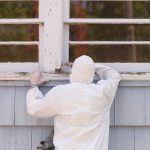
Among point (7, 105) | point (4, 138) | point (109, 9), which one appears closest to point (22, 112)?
point (7, 105)

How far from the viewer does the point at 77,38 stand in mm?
4484

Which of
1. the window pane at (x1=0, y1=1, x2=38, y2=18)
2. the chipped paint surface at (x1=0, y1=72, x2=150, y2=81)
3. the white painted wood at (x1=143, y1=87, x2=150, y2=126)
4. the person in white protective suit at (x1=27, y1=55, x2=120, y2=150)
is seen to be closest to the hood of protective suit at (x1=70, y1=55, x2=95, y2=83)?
the person in white protective suit at (x1=27, y1=55, x2=120, y2=150)

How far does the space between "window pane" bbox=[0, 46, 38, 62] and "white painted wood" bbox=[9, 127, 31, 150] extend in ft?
1.63

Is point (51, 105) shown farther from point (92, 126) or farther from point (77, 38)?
point (77, 38)

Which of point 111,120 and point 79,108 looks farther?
point 111,120

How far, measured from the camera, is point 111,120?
4.35 m

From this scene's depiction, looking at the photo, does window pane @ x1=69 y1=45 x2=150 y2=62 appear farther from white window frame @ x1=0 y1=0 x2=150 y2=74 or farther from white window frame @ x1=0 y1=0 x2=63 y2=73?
white window frame @ x1=0 y1=0 x2=63 y2=73

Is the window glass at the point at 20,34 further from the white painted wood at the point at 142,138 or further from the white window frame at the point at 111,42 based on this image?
the white painted wood at the point at 142,138

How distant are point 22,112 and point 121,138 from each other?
2.35 feet

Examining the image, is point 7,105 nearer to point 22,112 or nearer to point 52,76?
point 22,112

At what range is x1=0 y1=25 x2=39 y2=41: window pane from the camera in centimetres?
446

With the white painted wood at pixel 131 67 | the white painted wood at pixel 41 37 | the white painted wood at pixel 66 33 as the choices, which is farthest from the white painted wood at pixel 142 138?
the white painted wood at pixel 41 37

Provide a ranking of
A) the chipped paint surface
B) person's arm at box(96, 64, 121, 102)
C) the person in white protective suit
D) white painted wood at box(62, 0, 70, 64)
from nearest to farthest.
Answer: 1. the person in white protective suit
2. person's arm at box(96, 64, 121, 102)
3. the chipped paint surface
4. white painted wood at box(62, 0, 70, 64)

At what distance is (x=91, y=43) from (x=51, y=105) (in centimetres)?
60
